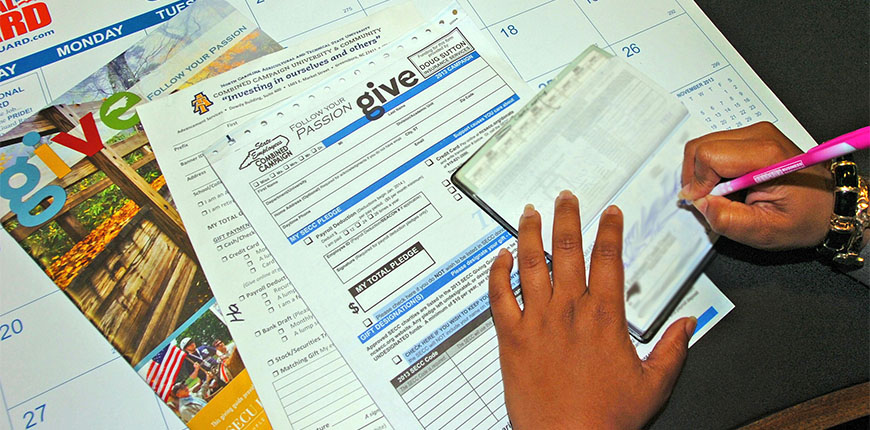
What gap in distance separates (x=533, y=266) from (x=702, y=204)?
A: 0.18 metres

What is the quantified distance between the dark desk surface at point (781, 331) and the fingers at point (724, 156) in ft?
0.27

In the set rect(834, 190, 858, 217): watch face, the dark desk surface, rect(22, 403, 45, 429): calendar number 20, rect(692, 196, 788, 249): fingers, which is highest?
rect(22, 403, 45, 429): calendar number 20

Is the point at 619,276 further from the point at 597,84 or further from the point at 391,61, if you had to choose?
the point at 391,61

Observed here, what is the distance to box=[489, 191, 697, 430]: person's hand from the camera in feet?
1.54

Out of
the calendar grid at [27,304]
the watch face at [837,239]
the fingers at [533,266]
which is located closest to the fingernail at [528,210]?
the fingers at [533,266]

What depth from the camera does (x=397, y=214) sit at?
1.81 feet

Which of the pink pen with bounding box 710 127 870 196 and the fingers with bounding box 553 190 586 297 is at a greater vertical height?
the fingers with bounding box 553 190 586 297

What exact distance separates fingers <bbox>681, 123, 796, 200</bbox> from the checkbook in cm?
1

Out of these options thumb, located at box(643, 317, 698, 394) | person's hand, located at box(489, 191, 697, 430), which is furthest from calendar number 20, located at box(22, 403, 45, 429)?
thumb, located at box(643, 317, 698, 394)

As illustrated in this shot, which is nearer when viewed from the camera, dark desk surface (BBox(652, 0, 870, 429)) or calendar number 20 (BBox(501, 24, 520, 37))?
dark desk surface (BBox(652, 0, 870, 429))

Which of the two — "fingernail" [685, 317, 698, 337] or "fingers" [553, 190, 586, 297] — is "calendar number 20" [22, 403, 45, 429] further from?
"fingernail" [685, 317, 698, 337]

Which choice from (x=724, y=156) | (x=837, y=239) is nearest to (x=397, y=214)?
(x=724, y=156)

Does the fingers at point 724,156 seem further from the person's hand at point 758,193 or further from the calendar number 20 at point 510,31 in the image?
the calendar number 20 at point 510,31

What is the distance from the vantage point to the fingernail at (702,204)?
522mm
